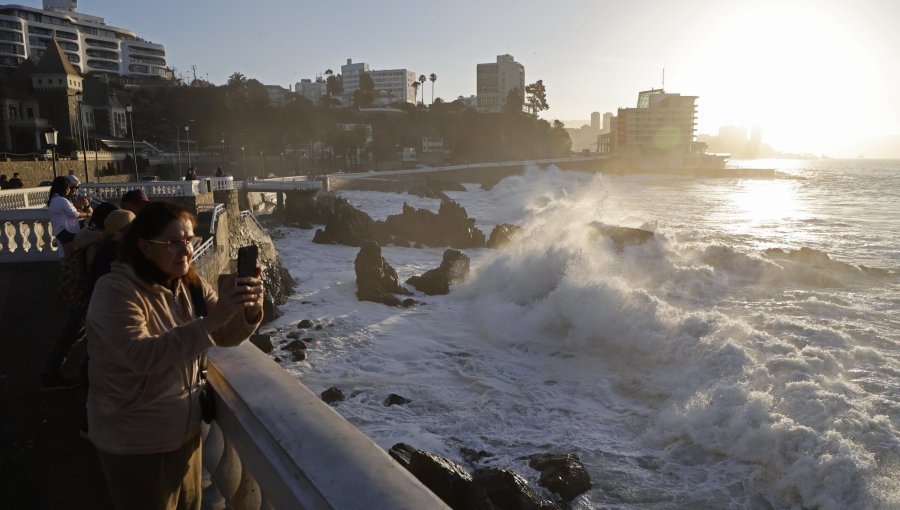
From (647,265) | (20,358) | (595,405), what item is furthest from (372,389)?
(647,265)

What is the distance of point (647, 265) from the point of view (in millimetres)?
22734

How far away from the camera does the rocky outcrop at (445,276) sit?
20391 mm

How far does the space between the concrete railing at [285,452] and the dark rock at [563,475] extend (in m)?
6.09

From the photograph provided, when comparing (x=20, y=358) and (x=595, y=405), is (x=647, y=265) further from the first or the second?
(x=20, y=358)

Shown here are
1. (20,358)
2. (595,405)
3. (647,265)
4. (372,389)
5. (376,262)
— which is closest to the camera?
(20,358)

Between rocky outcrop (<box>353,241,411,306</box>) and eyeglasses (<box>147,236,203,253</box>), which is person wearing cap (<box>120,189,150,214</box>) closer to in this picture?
eyeglasses (<box>147,236,203,253</box>)

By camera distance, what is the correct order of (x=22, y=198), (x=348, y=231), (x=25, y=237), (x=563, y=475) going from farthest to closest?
(x=348, y=231), (x=22, y=198), (x=25, y=237), (x=563, y=475)

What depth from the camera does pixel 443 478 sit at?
7.08 m

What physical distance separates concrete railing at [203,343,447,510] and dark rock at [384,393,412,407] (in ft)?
27.1

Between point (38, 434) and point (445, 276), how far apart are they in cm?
1701

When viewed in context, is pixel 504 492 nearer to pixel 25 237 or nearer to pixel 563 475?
pixel 563 475

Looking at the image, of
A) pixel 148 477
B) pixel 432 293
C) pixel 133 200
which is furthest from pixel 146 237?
pixel 432 293

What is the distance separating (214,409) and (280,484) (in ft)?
1.93

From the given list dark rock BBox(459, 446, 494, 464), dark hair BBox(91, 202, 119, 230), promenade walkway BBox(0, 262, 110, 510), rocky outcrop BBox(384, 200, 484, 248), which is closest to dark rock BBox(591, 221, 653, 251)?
rocky outcrop BBox(384, 200, 484, 248)
